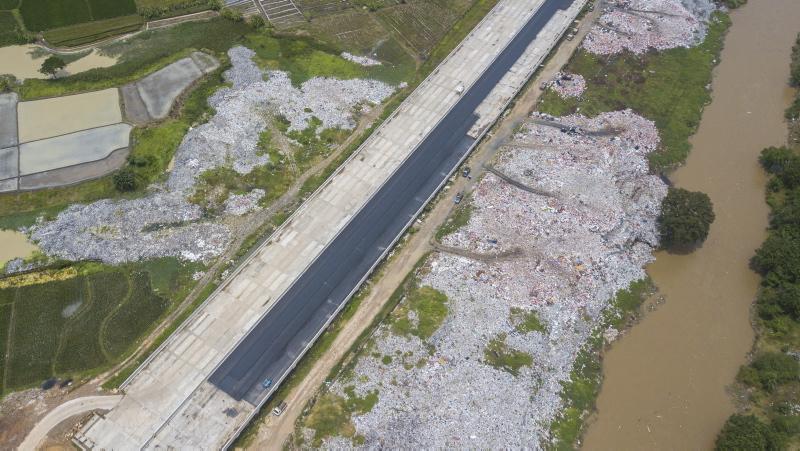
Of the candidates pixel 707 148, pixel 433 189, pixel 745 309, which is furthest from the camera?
pixel 707 148

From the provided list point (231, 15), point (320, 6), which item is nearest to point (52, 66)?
point (231, 15)

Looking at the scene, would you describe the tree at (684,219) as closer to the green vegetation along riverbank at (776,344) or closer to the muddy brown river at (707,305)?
the muddy brown river at (707,305)

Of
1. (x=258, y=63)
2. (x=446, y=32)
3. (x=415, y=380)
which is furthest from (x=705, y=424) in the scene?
(x=258, y=63)

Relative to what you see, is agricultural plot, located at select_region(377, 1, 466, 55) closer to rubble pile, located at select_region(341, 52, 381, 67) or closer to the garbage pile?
rubble pile, located at select_region(341, 52, 381, 67)

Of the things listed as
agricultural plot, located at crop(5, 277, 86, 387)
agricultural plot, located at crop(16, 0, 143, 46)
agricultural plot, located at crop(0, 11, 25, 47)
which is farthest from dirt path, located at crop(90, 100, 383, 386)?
agricultural plot, located at crop(0, 11, 25, 47)

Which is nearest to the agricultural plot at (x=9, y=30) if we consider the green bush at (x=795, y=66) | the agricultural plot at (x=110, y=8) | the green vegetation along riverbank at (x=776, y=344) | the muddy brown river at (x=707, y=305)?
the agricultural plot at (x=110, y=8)

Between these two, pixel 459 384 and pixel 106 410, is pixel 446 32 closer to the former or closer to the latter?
pixel 459 384

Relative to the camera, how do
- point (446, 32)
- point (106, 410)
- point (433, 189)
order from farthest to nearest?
1. point (446, 32)
2. point (433, 189)
3. point (106, 410)
